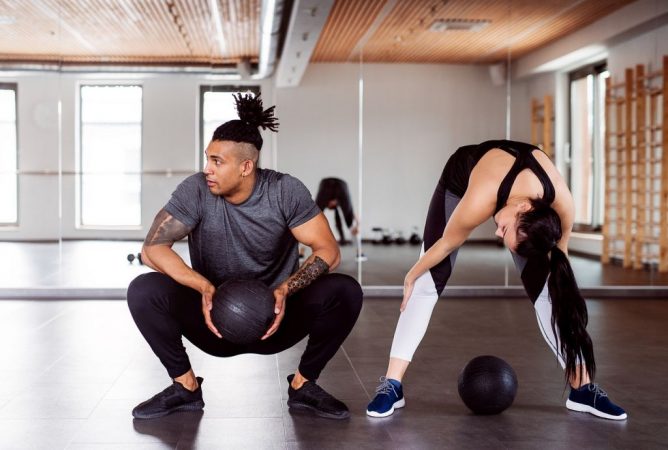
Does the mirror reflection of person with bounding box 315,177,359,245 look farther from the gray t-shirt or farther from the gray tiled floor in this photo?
the gray t-shirt

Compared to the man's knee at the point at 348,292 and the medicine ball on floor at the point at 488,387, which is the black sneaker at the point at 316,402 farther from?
the medicine ball on floor at the point at 488,387

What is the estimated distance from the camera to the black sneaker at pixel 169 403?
2.62 meters

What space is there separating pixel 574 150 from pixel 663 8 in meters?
1.33

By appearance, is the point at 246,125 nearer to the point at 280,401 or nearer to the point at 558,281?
the point at 280,401

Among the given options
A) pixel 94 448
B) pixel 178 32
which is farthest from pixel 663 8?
pixel 94 448

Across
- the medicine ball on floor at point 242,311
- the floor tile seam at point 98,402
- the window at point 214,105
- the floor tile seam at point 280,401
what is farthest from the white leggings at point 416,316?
the window at point 214,105

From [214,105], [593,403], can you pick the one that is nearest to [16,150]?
[214,105]

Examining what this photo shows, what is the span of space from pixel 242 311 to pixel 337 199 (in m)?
3.77

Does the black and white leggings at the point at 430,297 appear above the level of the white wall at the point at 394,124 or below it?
below

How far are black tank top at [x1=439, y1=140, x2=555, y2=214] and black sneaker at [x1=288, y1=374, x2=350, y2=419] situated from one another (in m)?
0.83

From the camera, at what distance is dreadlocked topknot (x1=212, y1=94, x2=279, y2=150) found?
8.57ft

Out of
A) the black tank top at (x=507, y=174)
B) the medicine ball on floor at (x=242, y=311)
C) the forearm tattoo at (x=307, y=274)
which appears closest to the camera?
the medicine ball on floor at (x=242, y=311)

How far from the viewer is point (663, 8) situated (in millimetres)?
6324

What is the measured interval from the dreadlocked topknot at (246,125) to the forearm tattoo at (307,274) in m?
0.43
